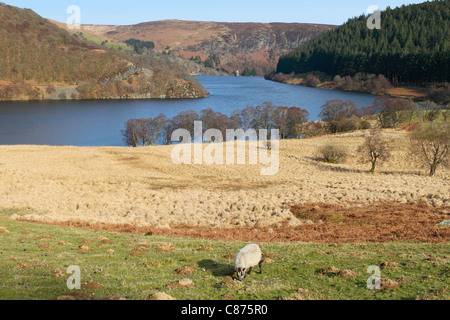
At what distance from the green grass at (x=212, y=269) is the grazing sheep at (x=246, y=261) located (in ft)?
0.91

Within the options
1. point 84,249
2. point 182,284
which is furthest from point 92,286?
point 84,249

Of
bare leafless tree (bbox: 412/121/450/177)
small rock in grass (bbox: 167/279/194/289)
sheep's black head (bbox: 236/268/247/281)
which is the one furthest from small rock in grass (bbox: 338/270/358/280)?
bare leafless tree (bbox: 412/121/450/177)

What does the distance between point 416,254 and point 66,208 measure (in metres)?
23.2

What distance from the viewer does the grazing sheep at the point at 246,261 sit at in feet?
37.3

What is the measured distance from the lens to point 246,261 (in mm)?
11539

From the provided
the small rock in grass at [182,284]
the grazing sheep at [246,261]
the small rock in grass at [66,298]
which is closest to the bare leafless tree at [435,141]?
the grazing sheep at [246,261]

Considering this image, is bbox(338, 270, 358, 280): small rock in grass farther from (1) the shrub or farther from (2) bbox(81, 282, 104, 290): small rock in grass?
(1) the shrub

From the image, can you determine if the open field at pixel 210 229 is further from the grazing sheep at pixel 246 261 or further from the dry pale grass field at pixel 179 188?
the grazing sheep at pixel 246 261

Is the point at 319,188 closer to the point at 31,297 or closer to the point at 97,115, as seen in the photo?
the point at 31,297

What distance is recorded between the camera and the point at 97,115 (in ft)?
431

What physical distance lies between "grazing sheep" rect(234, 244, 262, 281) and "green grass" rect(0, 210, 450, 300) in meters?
0.28

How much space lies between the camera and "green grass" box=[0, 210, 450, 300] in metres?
10.1

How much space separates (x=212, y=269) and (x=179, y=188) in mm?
24000

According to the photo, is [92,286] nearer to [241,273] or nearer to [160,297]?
[160,297]
